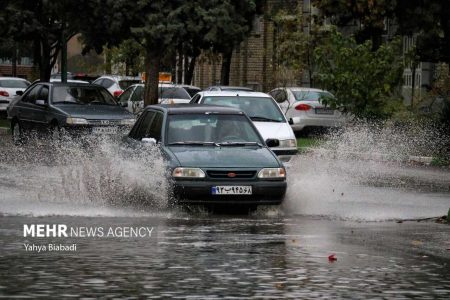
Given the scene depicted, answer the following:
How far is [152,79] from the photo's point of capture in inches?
1804

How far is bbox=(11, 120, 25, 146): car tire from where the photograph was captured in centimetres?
3539

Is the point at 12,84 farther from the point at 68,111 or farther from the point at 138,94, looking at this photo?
the point at 68,111

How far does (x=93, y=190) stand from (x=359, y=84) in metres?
20.2

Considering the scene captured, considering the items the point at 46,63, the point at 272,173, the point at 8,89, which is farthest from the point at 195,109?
the point at 8,89

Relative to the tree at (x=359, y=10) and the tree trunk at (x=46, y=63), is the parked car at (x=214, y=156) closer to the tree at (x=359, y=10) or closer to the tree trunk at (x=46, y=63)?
the tree at (x=359, y=10)

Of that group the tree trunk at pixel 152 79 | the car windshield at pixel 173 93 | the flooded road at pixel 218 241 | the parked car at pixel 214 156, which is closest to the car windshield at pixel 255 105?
the flooded road at pixel 218 241

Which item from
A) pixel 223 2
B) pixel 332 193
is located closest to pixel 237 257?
pixel 332 193

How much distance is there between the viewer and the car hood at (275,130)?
84.9 ft

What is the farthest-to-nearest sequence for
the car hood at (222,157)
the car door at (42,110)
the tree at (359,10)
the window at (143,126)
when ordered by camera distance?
the tree at (359,10)
the car door at (42,110)
the window at (143,126)
the car hood at (222,157)

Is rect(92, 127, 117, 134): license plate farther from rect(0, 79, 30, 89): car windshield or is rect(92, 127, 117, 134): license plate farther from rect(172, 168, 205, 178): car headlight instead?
rect(0, 79, 30, 89): car windshield

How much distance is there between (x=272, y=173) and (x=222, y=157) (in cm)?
68

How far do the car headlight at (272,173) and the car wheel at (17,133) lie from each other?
696 inches

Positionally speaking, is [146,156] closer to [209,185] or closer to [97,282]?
[209,185]

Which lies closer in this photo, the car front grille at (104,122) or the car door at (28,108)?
the car front grille at (104,122)
